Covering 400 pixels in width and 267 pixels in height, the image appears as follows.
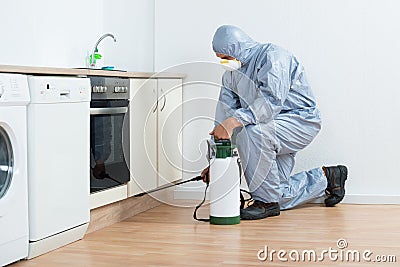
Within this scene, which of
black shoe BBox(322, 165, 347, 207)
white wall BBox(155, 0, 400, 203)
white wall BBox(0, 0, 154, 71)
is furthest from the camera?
white wall BBox(155, 0, 400, 203)

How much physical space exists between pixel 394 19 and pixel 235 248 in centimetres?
204

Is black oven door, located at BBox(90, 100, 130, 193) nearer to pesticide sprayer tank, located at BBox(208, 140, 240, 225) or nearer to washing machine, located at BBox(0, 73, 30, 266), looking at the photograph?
pesticide sprayer tank, located at BBox(208, 140, 240, 225)

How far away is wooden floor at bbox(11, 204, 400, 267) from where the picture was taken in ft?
9.59

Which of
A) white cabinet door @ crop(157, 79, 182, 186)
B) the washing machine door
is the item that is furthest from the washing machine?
white cabinet door @ crop(157, 79, 182, 186)

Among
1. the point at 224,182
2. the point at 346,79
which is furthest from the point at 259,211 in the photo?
the point at 346,79

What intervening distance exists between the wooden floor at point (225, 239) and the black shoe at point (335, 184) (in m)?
A: 0.13

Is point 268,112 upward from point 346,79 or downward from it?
downward

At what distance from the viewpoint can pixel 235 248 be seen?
3148mm

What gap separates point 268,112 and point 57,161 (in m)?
1.25

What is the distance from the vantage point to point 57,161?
122 inches

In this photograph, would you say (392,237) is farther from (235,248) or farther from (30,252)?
(30,252)

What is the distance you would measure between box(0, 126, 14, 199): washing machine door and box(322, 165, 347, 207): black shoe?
2099 mm

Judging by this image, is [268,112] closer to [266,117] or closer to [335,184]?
[266,117]

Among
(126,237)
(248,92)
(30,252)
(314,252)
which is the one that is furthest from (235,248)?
(248,92)
